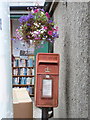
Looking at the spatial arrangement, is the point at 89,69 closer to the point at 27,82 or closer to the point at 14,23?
the point at 27,82

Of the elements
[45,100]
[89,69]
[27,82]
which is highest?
[89,69]

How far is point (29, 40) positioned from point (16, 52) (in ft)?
15.1

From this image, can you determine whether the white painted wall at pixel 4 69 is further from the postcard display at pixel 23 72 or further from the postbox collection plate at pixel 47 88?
the postcard display at pixel 23 72

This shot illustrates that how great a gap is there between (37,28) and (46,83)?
0.69 meters

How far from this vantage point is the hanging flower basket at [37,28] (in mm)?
1912

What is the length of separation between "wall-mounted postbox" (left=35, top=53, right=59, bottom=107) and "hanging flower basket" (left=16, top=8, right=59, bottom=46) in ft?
0.88

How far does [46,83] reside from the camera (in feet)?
6.18

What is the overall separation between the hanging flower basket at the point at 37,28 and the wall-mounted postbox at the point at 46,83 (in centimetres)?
27

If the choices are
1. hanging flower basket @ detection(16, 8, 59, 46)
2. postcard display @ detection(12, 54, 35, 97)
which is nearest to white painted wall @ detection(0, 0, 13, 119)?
hanging flower basket @ detection(16, 8, 59, 46)

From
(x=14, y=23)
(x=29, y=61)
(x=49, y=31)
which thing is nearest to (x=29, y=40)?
(x=49, y=31)

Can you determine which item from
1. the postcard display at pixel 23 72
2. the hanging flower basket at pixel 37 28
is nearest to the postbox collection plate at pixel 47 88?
the hanging flower basket at pixel 37 28

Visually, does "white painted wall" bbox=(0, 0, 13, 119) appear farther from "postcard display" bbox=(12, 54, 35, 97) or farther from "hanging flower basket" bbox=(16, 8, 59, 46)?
"postcard display" bbox=(12, 54, 35, 97)

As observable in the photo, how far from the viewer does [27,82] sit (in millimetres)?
6297

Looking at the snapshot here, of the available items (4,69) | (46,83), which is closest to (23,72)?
(46,83)
